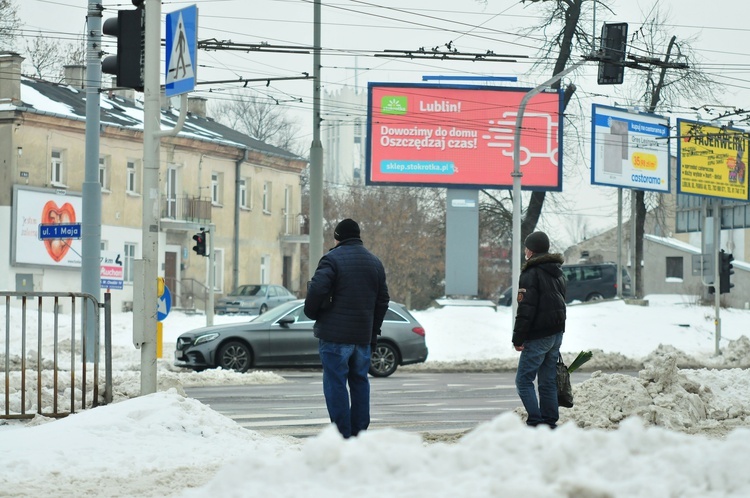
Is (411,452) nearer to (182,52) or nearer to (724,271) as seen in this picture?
(182,52)

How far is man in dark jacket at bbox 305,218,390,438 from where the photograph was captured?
9594mm

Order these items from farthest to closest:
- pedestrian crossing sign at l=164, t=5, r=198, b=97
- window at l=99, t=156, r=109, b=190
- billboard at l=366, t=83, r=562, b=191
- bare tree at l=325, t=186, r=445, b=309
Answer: bare tree at l=325, t=186, r=445, b=309, window at l=99, t=156, r=109, b=190, billboard at l=366, t=83, r=562, b=191, pedestrian crossing sign at l=164, t=5, r=198, b=97

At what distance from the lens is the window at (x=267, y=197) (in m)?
58.3

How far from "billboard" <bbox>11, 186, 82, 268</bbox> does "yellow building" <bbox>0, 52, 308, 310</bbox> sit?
4 centimetres

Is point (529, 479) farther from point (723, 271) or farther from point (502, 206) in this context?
point (502, 206)

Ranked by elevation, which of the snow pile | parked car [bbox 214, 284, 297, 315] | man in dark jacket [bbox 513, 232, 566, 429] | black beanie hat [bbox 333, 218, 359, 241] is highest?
black beanie hat [bbox 333, 218, 359, 241]

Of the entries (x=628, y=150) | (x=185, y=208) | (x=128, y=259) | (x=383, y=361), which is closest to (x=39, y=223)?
(x=128, y=259)

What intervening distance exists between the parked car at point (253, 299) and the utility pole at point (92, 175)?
25903mm

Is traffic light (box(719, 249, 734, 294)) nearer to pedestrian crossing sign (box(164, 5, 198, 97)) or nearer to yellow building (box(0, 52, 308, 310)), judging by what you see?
yellow building (box(0, 52, 308, 310))

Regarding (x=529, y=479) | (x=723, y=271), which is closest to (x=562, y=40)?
(x=723, y=271)

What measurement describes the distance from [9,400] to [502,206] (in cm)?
3824

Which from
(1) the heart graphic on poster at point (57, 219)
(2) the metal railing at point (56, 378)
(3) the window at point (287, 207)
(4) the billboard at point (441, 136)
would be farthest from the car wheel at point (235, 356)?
(3) the window at point (287, 207)

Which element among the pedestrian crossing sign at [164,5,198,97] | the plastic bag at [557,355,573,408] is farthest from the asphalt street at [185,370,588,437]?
the pedestrian crossing sign at [164,5,198,97]

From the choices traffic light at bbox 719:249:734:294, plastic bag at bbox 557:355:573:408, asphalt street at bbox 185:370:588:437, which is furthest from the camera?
traffic light at bbox 719:249:734:294
